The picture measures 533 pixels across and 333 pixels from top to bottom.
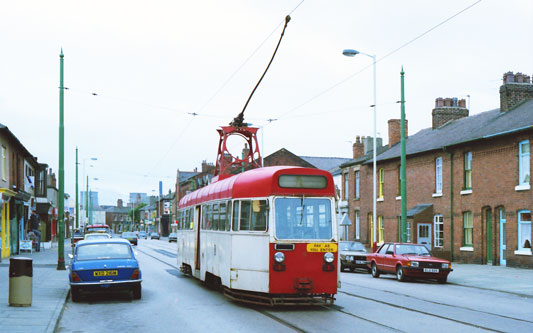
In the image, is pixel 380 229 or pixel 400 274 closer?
pixel 400 274

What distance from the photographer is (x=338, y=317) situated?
11664 millimetres

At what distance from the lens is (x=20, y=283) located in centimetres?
1306

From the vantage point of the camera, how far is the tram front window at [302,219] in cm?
1291

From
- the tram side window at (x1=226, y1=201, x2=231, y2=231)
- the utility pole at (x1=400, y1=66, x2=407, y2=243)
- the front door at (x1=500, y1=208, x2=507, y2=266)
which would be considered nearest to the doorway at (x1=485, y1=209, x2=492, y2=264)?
the front door at (x1=500, y1=208, x2=507, y2=266)

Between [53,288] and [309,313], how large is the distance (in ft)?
26.9

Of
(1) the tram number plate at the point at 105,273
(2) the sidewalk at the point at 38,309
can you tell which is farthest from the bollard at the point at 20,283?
(1) the tram number plate at the point at 105,273

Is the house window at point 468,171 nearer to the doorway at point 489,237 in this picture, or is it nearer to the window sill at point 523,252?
the doorway at point 489,237

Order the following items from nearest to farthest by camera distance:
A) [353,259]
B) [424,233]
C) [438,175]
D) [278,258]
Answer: [278,258] → [353,259] → [438,175] → [424,233]

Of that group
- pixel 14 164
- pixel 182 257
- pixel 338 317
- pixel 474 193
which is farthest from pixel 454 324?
pixel 14 164

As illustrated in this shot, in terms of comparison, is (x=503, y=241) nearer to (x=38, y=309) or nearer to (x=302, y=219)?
(x=302, y=219)

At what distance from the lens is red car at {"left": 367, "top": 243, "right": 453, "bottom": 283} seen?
21453mm

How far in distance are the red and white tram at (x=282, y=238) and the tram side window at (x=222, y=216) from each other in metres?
0.51

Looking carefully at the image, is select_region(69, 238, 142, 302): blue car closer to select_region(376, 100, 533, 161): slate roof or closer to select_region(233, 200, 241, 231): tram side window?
select_region(233, 200, 241, 231): tram side window

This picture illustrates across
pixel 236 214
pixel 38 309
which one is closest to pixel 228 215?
pixel 236 214
